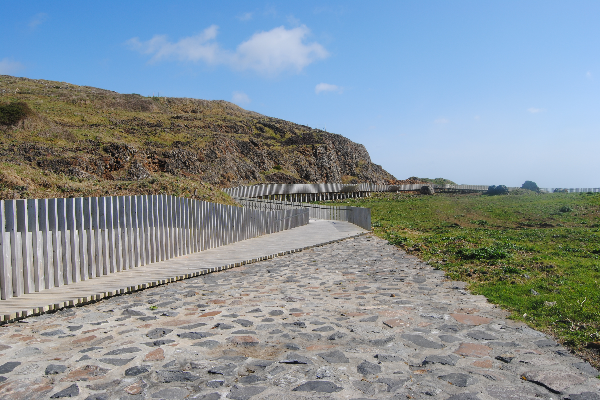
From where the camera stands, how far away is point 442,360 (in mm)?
4555

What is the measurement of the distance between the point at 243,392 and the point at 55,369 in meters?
2.02

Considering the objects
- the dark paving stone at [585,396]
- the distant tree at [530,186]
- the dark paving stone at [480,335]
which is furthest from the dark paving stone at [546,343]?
the distant tree at [530,186]

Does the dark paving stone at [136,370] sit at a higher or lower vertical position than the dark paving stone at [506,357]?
higher

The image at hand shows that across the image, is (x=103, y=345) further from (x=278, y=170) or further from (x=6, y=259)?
(x=278, y=170)

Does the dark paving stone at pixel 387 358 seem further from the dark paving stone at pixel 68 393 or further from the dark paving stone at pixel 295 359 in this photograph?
the dark paving stone at pixel 68 393

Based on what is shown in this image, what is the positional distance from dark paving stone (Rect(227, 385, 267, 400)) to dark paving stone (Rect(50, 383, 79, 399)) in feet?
4.48

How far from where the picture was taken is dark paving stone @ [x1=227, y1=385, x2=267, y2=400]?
366 cm

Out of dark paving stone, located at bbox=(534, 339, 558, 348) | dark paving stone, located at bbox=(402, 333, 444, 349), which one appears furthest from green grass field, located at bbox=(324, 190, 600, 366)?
dark paving stone, located at bbox=(402, 333, 444, 349)

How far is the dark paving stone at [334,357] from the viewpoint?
4504 millimetres

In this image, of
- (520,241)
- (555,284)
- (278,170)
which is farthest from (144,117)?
(555,284)

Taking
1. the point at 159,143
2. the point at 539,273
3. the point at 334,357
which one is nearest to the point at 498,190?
the point at 159,143

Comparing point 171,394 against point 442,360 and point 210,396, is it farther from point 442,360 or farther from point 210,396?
point 442,360

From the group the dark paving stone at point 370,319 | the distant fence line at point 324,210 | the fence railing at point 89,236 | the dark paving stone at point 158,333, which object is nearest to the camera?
the dark paving stone at point 158,333

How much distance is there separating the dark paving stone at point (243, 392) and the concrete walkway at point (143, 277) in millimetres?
3989
